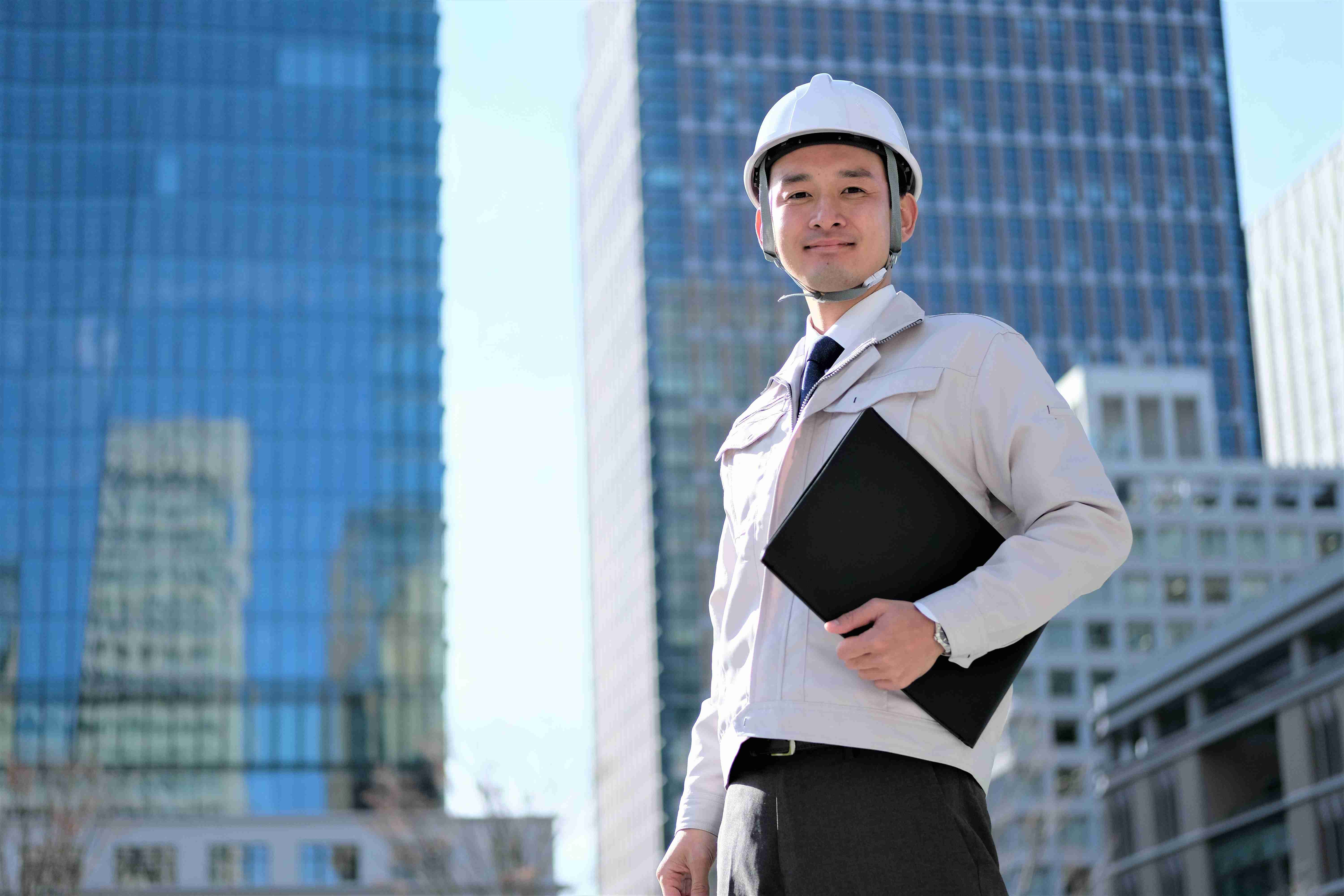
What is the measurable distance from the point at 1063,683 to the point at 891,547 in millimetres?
91183

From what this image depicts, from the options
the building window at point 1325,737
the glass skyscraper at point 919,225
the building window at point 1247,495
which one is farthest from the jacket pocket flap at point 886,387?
the glass skyscraper at point 919,225

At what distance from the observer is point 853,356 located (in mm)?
3029

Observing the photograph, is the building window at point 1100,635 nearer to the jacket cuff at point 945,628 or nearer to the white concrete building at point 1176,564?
the white concrete building at point 1176,564

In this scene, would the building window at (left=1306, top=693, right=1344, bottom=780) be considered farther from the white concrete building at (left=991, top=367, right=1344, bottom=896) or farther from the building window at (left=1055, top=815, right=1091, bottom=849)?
the white concrete building at (left=991, top=367, right=1344, bottom=896)

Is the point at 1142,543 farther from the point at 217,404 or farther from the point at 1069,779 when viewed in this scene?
the point at 217,404

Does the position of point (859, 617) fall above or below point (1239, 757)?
below

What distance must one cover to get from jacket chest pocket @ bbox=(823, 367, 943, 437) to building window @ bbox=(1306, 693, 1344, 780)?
49373 mm

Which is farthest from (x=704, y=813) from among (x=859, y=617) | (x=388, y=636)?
(x=388, y=636)

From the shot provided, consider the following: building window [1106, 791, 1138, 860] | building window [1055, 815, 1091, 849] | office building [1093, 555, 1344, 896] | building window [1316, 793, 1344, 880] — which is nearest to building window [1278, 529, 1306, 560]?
building window [1055, 815, 1091, 849]

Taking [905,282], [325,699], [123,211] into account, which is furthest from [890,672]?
[905,282]

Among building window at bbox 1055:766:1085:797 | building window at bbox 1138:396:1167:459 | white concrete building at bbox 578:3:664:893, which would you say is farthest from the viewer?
white concrete building at bbox 578:3:664:893

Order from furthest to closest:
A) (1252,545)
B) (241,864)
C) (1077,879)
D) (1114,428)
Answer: (1114,428) < (1252,545) < (1077,879) < (241,864)

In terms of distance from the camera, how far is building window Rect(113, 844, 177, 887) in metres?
56.8

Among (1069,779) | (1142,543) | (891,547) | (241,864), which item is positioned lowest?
(891,547)
